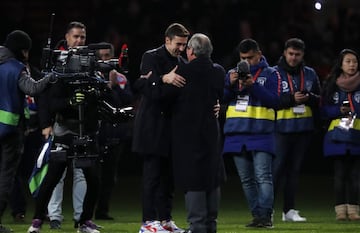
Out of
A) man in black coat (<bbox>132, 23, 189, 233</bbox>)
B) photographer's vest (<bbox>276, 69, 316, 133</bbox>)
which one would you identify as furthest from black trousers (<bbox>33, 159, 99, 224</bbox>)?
photographer's vest (<bbox>276, 69, 316, 133</bbox>)

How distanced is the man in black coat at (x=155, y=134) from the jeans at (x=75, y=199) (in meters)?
1.50

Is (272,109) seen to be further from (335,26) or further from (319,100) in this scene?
(335,26)

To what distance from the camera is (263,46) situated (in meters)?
24.9

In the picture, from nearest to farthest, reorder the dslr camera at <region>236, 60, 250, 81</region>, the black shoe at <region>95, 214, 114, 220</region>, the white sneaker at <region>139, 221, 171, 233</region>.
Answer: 1. the white sneaker at <region>139, 221, 171, 233</region>
2. the dslr camera at <region>236, 60, 250, 81</region>
3. the black shoe at <region>95, 214, 114, 220</region>

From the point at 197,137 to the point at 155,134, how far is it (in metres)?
1.39

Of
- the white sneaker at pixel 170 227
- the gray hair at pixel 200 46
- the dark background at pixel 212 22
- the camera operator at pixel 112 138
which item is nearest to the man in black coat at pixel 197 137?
the gray hair at pixel 200 46

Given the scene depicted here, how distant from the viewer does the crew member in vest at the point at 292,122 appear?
15.7m

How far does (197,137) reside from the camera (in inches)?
478

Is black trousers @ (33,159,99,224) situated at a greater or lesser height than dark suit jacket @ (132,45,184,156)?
lesser

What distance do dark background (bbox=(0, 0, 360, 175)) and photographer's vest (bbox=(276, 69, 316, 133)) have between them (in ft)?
26.0

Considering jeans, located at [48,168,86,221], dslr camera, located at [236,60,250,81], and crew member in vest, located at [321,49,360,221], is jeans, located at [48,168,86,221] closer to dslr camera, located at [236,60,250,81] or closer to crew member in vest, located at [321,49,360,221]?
dslr camera, located at [236,60,250,81]

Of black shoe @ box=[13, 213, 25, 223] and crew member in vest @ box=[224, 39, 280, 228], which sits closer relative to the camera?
crew member in vest @ box=[224, 39, 280, 228]

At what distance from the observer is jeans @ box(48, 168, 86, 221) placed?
14.8 meters

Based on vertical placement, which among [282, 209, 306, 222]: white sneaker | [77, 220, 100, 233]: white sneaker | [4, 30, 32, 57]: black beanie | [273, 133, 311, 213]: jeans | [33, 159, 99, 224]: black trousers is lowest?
[77, 220, 100, 233]: white sneaker
